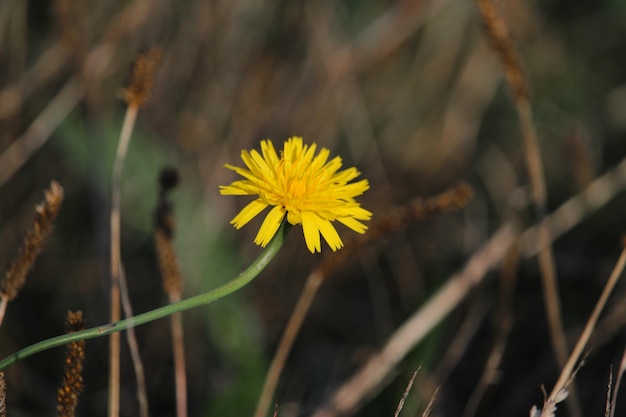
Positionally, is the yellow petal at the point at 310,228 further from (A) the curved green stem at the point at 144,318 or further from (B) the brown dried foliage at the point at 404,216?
(B) the brown dried foliage at the point at 404,216

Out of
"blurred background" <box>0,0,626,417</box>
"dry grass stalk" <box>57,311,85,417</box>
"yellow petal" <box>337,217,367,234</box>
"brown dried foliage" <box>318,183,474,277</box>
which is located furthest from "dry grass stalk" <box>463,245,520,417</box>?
"dry grass stalk" <box>57,311,85,417</box>

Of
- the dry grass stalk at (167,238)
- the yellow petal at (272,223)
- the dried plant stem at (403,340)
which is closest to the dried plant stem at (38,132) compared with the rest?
the dry grass stalk at (167,238)

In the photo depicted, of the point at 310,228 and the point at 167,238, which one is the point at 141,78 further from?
the point at 310,228

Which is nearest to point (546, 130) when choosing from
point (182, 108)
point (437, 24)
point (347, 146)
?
point (437, 24)

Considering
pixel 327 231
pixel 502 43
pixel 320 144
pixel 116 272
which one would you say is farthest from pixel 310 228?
pixel 320 144

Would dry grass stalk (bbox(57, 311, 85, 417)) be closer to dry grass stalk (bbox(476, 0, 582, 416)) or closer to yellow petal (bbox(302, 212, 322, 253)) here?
yellow petal (bbox(302, 212, 322, 253))

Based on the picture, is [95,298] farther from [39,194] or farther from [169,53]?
[169,53]
